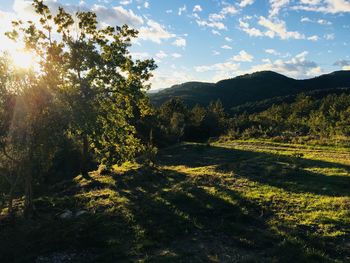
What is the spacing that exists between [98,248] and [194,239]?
14.4ft

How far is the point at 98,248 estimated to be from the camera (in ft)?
51.7

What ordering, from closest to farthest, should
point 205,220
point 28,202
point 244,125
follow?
point 205,220 → point 28,202 → point 244,125

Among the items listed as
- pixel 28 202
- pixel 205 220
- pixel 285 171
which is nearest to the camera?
pixel 205 220

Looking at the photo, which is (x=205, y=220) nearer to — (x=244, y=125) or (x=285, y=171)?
(x=285, y=171)

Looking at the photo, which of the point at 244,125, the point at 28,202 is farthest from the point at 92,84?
the point at 244,125

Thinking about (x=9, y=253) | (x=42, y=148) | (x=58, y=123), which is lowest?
(x=9, y=253)

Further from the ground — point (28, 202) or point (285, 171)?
point (285, 171)

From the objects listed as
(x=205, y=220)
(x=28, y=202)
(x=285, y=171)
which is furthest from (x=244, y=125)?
(x=205, y=220)

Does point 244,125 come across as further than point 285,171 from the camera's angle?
Yes

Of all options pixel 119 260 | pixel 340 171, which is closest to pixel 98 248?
pixel 119 260

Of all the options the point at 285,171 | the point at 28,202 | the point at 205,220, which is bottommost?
the point at 205,220

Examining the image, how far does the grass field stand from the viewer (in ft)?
46.6

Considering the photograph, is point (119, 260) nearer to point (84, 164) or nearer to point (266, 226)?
point (266, 226)

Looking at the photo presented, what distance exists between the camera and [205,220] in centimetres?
1761
